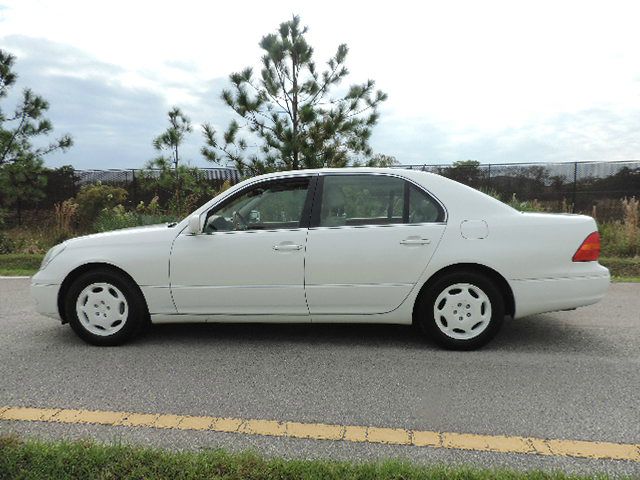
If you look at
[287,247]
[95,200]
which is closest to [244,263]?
[287,247]

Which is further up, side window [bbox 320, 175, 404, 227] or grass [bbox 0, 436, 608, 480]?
→ side window [bbox 320, 175, 404, 227]

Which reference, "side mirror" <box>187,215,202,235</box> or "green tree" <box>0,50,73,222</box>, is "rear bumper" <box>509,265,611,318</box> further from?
"green tree" <box>0,50,73,222</box>

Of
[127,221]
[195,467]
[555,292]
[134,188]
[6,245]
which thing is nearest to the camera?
[195,467]

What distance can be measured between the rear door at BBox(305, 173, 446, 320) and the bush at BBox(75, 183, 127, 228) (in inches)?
483

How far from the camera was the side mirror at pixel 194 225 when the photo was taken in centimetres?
429

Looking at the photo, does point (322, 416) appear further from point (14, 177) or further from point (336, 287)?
point (14, 177)

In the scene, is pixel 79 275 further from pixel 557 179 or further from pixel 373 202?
pixel 557 179

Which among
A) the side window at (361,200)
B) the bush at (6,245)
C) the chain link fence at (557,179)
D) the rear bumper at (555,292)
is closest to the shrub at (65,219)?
the bush at (6,245)

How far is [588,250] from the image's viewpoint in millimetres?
4152

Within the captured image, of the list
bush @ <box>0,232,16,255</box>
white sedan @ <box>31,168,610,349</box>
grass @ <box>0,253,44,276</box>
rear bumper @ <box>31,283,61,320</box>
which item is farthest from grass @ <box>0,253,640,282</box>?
rear bumper @ <box>31,283,61,320</box>

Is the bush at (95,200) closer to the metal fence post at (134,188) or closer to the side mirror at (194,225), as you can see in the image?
the metal fence post at (134,188)

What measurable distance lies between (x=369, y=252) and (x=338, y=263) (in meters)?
0.26

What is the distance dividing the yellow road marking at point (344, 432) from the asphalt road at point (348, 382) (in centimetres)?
6

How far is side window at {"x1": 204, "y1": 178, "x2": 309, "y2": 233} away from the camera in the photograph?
172 inches
